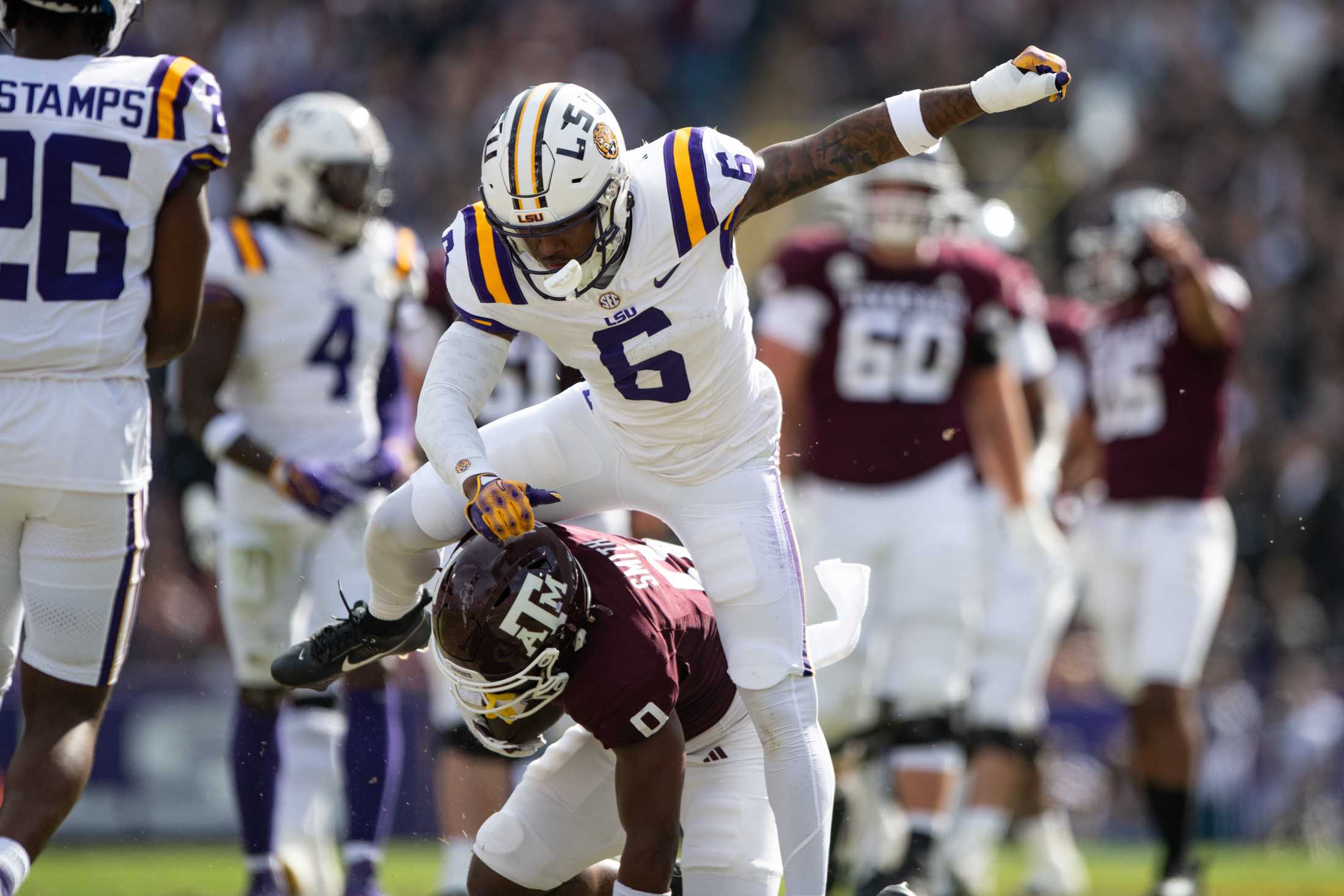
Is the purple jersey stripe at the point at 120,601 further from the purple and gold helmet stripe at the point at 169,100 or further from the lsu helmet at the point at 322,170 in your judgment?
the lsu helmet at the point at 322,170

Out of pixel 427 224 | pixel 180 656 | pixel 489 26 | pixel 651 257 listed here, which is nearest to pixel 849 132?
pixel 651 257

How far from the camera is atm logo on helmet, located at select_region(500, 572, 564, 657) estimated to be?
3.28m

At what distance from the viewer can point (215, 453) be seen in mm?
5105

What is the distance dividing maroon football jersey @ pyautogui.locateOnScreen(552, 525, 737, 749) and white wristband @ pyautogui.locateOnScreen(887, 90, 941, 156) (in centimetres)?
102

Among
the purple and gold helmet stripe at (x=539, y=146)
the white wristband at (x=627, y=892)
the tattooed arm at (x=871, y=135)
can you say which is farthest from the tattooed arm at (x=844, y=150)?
the white wristband at (x=627, y=892)

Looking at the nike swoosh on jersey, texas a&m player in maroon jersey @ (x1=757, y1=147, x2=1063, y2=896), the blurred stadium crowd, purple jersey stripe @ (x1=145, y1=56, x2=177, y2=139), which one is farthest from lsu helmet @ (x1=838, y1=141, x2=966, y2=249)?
the blurred stadium crowd

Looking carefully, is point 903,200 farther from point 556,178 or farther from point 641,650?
point 641,650

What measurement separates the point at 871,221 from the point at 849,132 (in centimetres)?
237

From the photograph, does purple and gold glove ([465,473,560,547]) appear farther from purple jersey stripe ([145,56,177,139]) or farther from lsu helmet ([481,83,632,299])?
purple jersey stripe ([145,56,177,139])

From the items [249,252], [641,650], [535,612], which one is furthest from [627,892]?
[249,252]

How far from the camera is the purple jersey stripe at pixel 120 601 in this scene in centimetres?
380

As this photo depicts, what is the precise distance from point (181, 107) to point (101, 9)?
11.4 inches

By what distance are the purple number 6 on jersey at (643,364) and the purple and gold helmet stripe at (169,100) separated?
1.03 meters

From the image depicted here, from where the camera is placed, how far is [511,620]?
3283 millimetres
